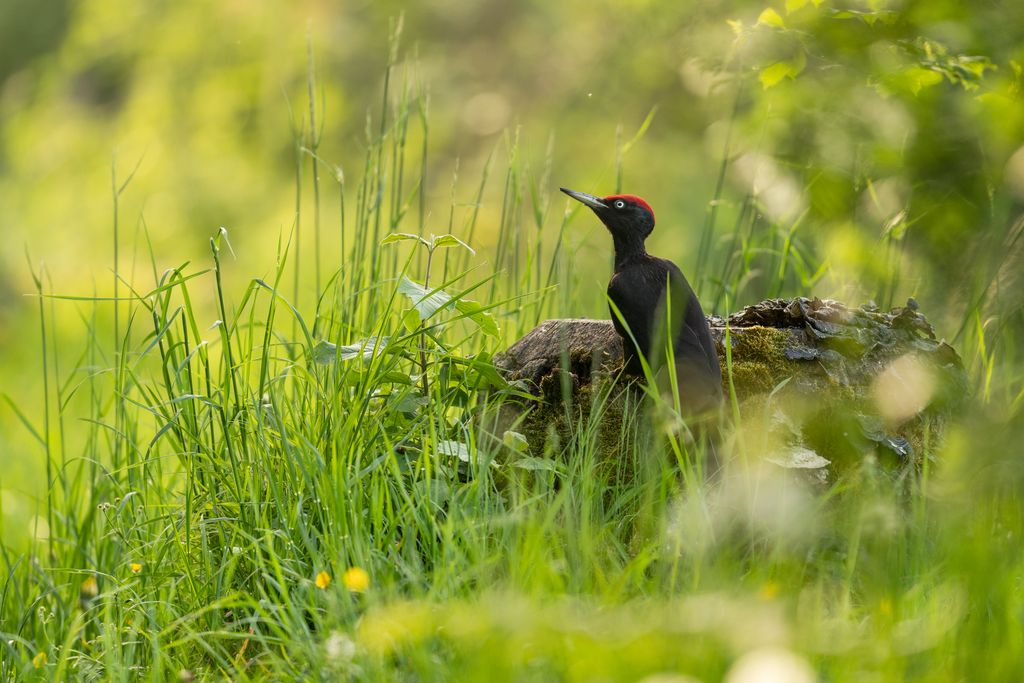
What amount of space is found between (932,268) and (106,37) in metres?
9.22

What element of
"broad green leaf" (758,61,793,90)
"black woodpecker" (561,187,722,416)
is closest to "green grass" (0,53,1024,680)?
"black woodpecker" (561,187,722,416)

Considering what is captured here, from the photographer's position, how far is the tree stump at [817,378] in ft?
8.49

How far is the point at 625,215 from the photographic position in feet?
9.64

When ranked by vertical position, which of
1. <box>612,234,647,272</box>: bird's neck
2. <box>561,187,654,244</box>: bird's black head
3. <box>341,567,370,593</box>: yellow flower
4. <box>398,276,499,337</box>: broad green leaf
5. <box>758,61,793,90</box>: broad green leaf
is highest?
<box>758,61,793,90</box>: broad green leaf

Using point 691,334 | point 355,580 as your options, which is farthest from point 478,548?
point 691,334

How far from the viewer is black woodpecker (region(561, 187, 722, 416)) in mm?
2527

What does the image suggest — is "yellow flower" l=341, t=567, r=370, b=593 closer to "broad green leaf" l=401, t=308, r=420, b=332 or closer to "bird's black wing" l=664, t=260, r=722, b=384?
"broad green leaf" l=401, t=308, r=420, b=332

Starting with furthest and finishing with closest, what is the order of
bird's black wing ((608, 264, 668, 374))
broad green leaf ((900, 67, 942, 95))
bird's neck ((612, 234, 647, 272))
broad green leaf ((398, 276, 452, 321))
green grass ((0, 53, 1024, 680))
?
broad green leaf ((900, 67, 942, 95)) → bird's neck ((612, 234, 647, 272)) → bird's black wing ((608, 264, 668, 374)) → broad green leaf ((398, 276, 452, 321)) → green grass ((0, 53, 1024, 680))

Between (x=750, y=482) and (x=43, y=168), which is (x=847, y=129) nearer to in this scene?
(x=750, y=482)

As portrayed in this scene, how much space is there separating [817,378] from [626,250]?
0.61 m

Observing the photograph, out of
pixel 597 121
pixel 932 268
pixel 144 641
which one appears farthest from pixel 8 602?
pixel 597 121

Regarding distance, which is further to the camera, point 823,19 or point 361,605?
point 823,19

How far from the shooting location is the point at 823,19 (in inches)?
128

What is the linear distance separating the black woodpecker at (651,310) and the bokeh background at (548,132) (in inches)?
9.2
